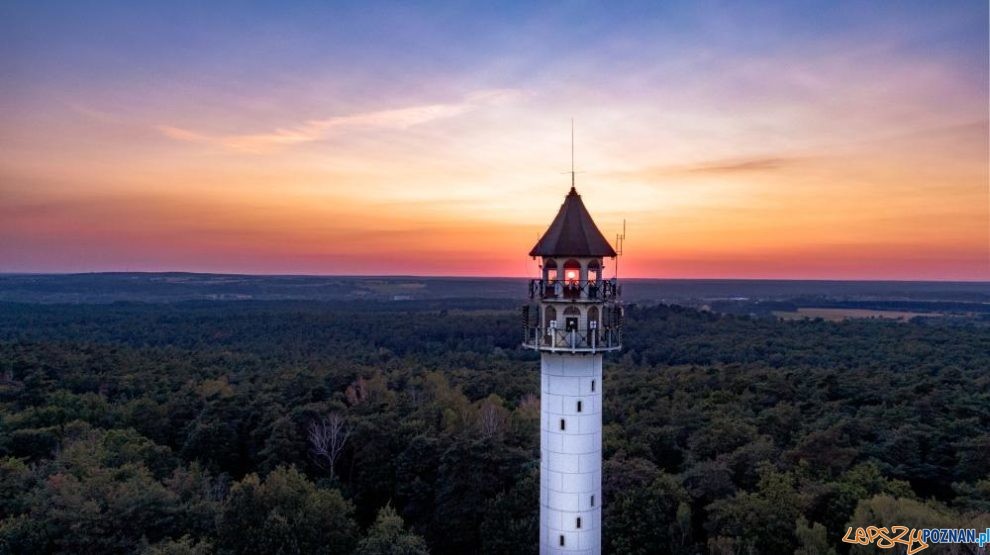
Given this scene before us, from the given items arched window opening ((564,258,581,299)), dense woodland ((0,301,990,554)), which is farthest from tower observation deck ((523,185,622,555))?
dense woodland ((0,301,990,554))

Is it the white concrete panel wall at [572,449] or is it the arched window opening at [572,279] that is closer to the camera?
the white concrete panel wall at [572,449]

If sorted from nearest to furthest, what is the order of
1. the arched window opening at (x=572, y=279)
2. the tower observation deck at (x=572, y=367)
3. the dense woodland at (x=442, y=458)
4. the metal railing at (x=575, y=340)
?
the metal railing at (x=575, y=340)
the tower observation deck at (x=572, y=367)
the arched window opening at (x=572, y=279)
the dense woodland at (x=442, y=458)

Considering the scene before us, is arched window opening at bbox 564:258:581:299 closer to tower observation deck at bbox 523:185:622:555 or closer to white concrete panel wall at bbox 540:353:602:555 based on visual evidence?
tower observation deck at bbox 523:185:622:555

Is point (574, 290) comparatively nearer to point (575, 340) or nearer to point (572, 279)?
point (572, 279)

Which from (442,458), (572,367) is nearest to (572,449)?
(572,367)

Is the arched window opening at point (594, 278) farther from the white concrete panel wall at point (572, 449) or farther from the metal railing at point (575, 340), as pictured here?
the white concrete panel wall at point (572, 449)

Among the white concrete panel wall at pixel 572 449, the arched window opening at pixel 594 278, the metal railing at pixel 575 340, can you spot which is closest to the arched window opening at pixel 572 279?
the arched window opening at pixel 594 278
